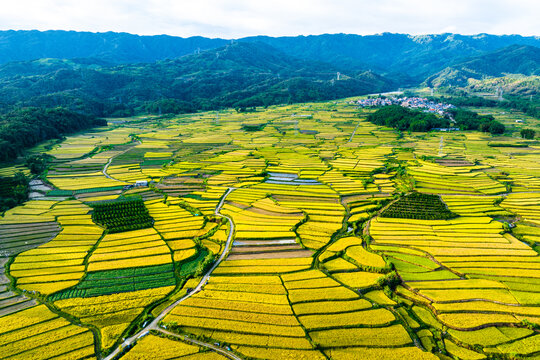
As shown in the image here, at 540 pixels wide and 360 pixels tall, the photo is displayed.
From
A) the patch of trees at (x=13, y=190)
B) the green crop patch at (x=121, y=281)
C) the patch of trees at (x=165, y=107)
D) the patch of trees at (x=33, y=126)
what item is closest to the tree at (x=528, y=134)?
the green crop patch at (x=121, y=281)

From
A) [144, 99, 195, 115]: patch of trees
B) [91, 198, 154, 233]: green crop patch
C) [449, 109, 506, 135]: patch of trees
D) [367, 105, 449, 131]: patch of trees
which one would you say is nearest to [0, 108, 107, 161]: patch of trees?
[144, 99, 195, 115]: patch of trees

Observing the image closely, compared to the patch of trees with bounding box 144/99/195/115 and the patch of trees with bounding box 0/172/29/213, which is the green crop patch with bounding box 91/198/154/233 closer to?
the patch of trees with bounding box 0/172/29/213

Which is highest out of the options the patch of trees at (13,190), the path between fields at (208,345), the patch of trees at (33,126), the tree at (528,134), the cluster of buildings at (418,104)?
the patch of trees at (33,126)

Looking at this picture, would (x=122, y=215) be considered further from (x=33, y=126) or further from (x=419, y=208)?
(x=33, y=126)

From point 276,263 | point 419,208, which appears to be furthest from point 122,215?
point 419,208

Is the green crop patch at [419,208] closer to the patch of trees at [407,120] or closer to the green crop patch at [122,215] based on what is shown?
the green crop patch at [122,215]

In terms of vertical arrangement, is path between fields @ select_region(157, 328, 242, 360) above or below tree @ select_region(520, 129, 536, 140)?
above
